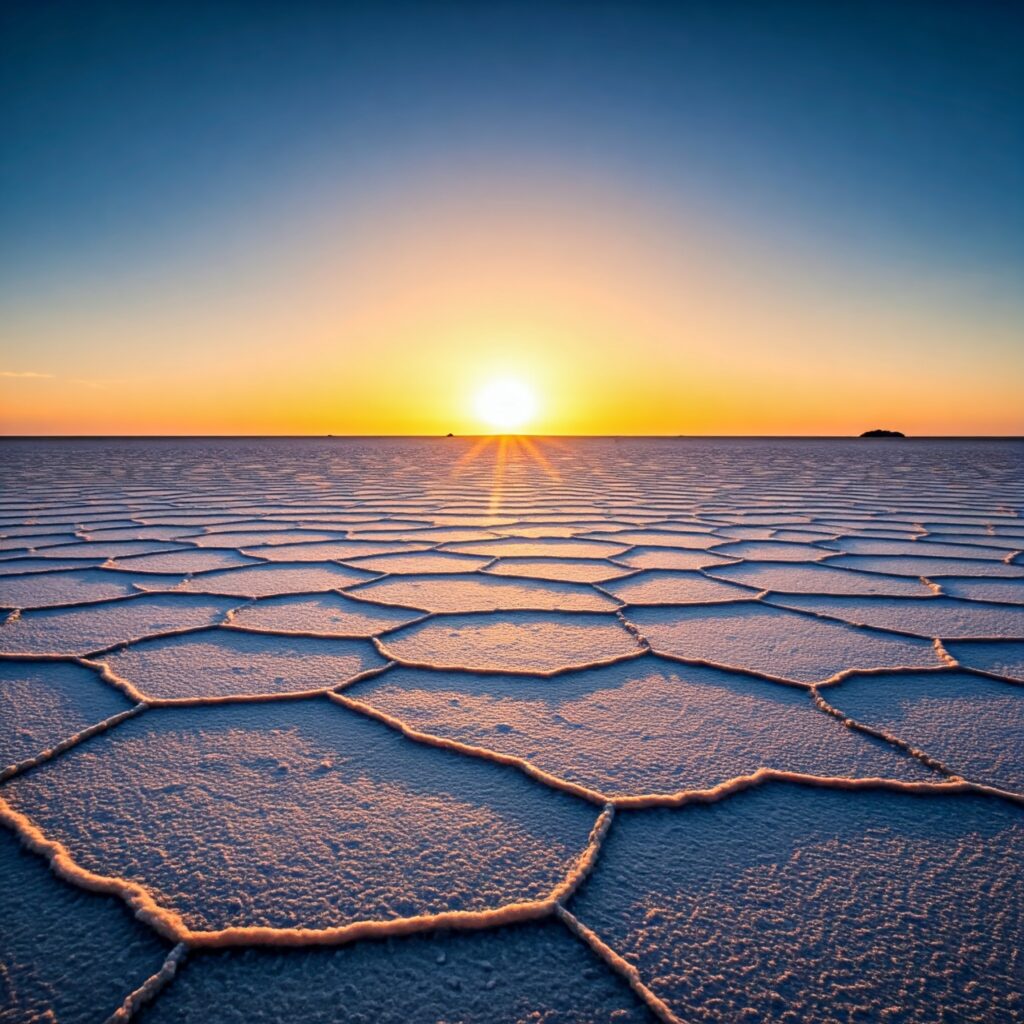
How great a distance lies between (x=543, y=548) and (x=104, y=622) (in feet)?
4.79

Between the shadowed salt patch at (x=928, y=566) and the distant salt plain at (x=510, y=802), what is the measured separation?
0.25 metres

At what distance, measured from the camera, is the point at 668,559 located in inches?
87.1

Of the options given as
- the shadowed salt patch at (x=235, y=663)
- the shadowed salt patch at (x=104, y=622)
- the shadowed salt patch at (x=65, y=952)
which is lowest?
the shadowed salt patch at (x=65, y=952)

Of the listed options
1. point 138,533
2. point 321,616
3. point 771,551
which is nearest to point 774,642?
point 321,616

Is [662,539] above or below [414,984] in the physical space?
above

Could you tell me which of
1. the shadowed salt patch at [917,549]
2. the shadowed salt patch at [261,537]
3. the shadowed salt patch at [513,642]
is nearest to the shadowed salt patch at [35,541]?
the shadowed salt patch at [261,537]

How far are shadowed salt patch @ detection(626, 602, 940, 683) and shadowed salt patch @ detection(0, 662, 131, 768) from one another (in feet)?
3.34

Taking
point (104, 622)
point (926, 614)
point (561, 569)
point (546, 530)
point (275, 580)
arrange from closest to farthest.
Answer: point (104, 622), point (926, 614), point (275, 580), point (561, 569), point (546, 530)

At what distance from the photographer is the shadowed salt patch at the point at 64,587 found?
162 centimetres

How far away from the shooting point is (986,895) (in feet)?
1.92

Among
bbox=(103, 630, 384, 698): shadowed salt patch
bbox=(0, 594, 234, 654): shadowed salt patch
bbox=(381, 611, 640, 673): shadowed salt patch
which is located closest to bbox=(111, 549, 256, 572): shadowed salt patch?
bbox=(0, 594, 234, 654): shadowed salt patch

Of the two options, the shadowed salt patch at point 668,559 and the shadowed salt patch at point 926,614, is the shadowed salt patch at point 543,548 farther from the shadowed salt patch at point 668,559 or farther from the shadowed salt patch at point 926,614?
the shadowed salt patch at point 926,614

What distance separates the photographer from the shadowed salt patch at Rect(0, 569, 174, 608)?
1.62 meters

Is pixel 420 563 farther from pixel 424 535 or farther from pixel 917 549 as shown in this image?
pixel 917 549
